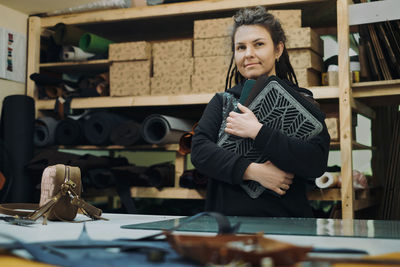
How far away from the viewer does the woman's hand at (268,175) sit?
121 centimetres

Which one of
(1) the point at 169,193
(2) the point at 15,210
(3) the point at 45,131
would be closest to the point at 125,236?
(2) the point at 15,210

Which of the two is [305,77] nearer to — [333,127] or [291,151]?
[333,127]

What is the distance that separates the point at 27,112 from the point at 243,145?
1683 mm

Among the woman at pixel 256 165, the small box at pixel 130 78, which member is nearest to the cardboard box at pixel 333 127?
the woman at pixel 256 165

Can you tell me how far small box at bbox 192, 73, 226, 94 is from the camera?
2.37 meters

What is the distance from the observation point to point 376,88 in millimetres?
2186

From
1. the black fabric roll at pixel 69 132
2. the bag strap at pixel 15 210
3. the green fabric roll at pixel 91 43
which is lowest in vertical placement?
the bag strap at pixel 15 210

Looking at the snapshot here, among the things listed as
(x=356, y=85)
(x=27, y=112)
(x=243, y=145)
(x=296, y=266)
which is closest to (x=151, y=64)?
(x=27, y=112)

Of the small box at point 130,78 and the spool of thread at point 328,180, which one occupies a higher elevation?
the small box at point 130,78

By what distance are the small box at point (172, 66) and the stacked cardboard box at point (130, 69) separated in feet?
0.16

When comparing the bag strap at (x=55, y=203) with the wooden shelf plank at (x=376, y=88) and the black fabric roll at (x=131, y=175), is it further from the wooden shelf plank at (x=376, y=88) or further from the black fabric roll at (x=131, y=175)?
the wooden shelf plank at (x=376, y=88)

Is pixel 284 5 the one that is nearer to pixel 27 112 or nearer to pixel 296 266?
pixel 27 112

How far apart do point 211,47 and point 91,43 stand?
0.73 meters

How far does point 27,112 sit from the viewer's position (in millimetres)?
2576
